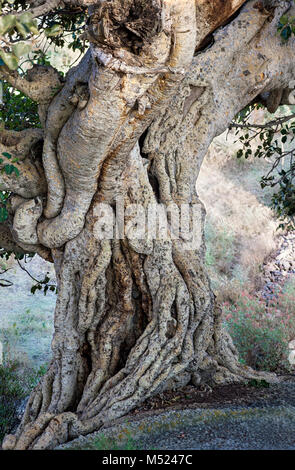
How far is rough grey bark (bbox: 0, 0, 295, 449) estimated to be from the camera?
4.38 metres

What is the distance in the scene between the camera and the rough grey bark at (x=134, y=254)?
4.38 metres

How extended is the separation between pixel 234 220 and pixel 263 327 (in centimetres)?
569

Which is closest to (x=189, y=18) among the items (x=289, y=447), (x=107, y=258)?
(x=107, y=258)

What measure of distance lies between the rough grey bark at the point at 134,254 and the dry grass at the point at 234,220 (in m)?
7.18

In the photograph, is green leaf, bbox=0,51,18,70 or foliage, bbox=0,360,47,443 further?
foliage, bbox=0,360,47,443

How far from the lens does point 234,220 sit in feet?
50.2

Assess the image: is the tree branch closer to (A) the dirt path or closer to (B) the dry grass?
(A) the dirt path

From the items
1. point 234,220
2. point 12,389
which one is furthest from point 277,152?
point 234,220

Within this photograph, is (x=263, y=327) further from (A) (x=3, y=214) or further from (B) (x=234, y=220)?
(A) (x=3, y=214)

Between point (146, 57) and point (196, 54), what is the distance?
63.3 inches

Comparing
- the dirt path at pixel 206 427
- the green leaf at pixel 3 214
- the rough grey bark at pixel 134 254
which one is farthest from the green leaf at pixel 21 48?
the dirt path at pixel 206 427

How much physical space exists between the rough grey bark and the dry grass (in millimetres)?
7175

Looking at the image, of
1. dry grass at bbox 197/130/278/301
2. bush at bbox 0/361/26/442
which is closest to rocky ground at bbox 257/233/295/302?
dry grass at bbox 197/130/278/301

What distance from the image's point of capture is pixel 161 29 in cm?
332
